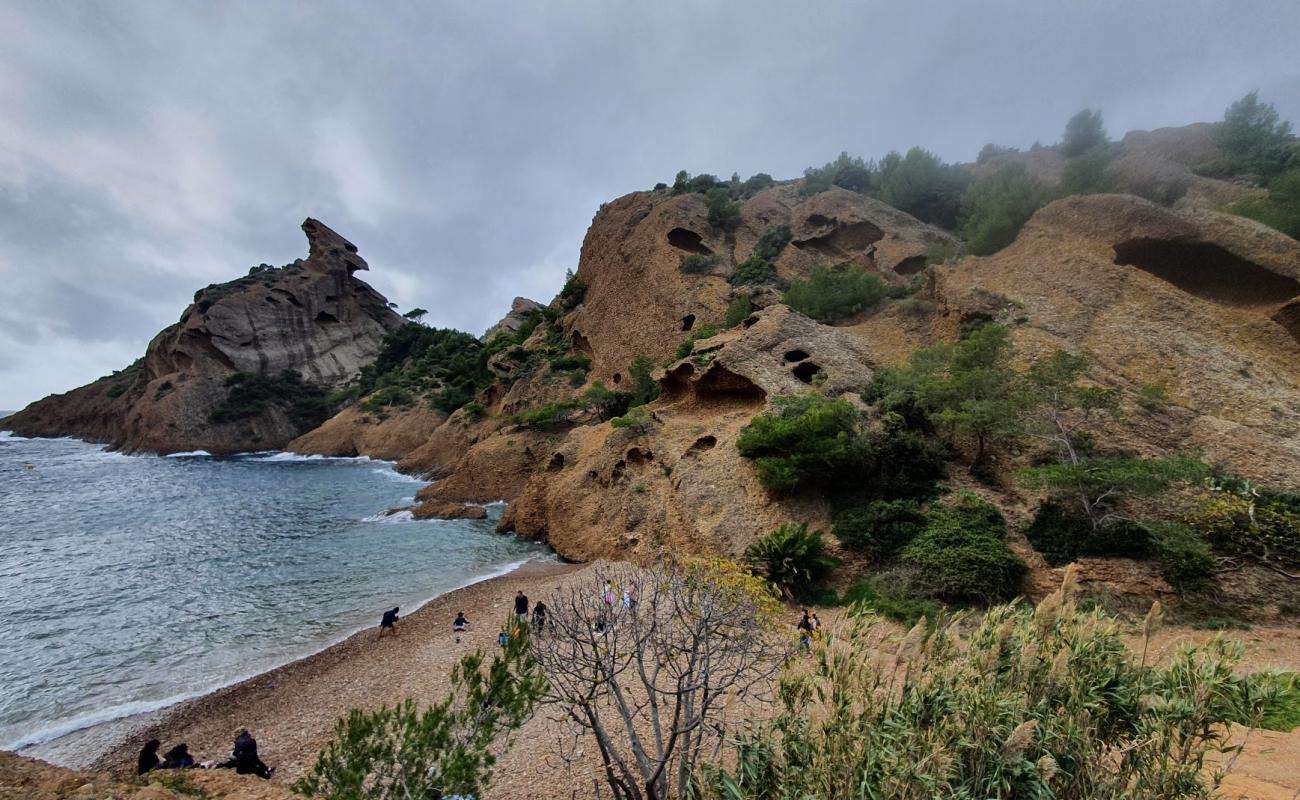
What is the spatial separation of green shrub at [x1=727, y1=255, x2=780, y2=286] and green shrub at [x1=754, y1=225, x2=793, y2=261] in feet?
4.40

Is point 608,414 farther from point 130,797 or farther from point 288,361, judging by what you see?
point 288,361

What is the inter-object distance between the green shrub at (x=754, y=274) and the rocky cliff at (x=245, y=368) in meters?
61.6

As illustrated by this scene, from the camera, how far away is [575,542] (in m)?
20.0

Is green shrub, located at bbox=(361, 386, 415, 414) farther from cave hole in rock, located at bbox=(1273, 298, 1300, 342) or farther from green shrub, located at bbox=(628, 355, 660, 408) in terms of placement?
cave hole in rock, located at bbox=(1273, 298, 1300, 342)

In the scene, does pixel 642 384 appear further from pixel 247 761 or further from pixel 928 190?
pixel 928 190

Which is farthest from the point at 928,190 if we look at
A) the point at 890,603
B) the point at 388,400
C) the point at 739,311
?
the point at 388,400

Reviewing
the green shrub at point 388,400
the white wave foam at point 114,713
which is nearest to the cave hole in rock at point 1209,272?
the white wave foam at point 114,713

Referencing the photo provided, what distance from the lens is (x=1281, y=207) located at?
2131 centimetres

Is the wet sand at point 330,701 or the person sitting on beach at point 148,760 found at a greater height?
the person sitting on beach at point 148,760

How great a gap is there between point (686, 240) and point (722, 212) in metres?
4.54

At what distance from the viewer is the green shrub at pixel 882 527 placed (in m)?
13.2

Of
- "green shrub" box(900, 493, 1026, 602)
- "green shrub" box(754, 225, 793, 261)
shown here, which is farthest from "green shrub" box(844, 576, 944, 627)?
"green shrub" box(754, 225, 793, 261)

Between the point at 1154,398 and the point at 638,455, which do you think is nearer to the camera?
the point at 1154,398

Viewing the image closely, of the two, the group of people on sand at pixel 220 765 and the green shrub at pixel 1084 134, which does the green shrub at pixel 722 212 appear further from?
the group of people on sand at pixel 220 765
